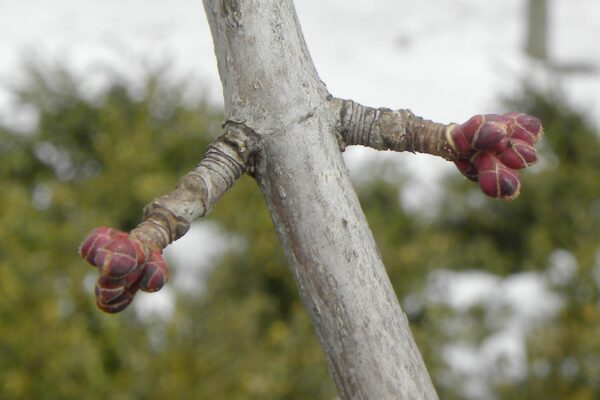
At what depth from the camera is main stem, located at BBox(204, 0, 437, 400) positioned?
32.7 inches

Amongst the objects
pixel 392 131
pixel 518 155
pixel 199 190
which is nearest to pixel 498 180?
pixel 518 155

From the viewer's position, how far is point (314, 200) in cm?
85

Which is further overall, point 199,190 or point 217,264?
point 217,264

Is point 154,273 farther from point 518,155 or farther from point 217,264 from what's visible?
point 217,264

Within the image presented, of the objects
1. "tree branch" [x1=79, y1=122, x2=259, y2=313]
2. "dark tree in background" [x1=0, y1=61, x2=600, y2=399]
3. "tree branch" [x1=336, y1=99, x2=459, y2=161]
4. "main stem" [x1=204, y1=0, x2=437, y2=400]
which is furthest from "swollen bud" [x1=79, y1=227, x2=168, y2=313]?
"dark tree in background" [x1=0, y1=61, x2=600, y2=399]

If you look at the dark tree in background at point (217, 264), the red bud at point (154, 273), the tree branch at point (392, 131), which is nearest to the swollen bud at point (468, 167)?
the tree branch at point (392, 131)

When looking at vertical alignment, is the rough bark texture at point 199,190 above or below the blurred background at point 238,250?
below

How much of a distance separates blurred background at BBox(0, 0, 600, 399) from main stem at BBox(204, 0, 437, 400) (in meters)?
2.63

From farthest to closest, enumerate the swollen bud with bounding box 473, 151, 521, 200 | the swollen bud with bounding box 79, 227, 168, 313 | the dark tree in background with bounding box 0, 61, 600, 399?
1. the dark tree in background with bounding box 0, 61, 600, 399
2. the swollen bud with bounding box 473, 151, 521, 200
3. the swollen bud with bounding box 79, 227, 168, 313

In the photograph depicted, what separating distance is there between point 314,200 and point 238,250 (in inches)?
153

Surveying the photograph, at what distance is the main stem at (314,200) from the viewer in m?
0.83

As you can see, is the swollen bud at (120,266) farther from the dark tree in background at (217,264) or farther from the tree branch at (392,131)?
the dark tree in background at (217,264)

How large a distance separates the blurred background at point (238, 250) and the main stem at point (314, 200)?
2.63m

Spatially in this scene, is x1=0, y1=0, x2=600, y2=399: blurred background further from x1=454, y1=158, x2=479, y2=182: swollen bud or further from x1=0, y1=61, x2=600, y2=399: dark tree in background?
x1=454, y1=158, x2=479, y2=182: swollen bud
